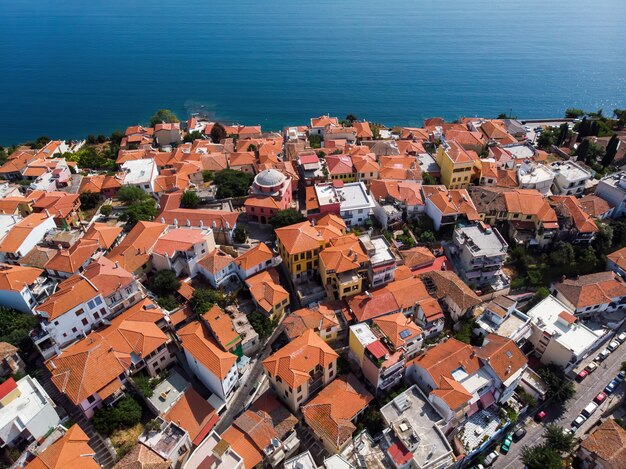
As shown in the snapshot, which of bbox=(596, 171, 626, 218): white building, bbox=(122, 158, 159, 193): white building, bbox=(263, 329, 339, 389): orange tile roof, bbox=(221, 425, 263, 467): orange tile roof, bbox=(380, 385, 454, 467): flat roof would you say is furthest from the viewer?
bbox=(122, 158, 159, 193): white building

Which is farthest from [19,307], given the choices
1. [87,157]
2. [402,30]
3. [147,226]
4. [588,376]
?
[402,30]

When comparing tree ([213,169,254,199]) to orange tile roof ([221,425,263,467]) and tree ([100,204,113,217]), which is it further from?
orange tile roof ([221,425,263,467])

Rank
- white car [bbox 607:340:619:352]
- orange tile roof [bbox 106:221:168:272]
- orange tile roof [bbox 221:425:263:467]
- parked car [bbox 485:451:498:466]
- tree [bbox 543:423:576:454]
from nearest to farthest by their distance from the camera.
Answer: orange tile roof [bbox 221:425:263:467] < tree [bbox 543:423:576:454] < parked car [bbox 485:451:498:466] < white car [bbox 607:340:619:352] < orange tile roof [bbox 106:221:168:272]

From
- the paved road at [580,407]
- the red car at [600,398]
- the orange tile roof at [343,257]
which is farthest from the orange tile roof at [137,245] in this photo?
the red car at [600,398]

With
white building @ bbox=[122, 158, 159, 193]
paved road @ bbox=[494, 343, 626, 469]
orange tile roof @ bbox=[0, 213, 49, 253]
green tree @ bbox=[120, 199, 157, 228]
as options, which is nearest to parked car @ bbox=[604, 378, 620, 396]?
paved road @ bbox=[494, 343, 626, 469]

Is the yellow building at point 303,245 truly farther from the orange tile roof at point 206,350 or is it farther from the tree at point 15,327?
the tree at point 15,327

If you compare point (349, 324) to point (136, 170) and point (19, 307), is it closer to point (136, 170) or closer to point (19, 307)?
point (19, 307)

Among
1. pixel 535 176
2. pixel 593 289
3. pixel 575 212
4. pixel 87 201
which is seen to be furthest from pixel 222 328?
pixel 535 176

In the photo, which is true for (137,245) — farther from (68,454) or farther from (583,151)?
(583,151)
